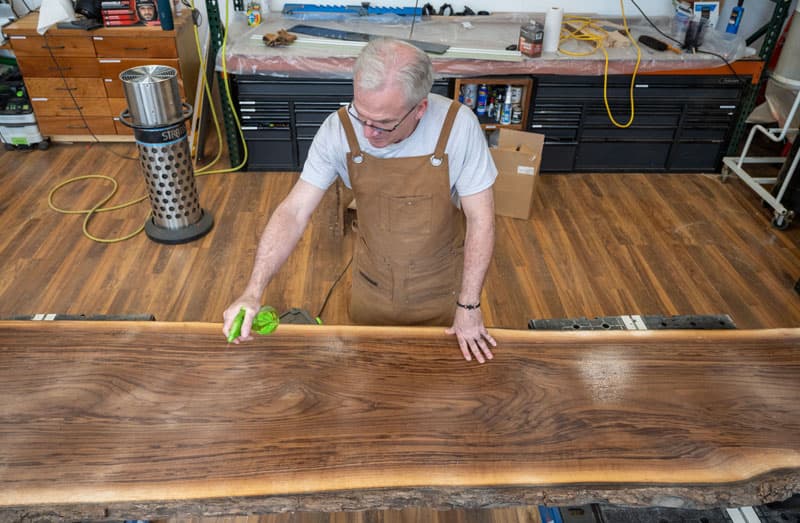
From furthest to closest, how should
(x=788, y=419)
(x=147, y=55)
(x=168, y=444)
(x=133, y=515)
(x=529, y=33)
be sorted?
(x=147, y=55) → (x=529, y=33) → (x=788, y=419) → (x=168, y=444) → (x=133, y=515)

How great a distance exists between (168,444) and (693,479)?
43.8 inches

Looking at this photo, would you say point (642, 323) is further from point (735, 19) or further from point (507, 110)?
point (735, 19)

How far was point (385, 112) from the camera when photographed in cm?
136

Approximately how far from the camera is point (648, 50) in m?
3.81

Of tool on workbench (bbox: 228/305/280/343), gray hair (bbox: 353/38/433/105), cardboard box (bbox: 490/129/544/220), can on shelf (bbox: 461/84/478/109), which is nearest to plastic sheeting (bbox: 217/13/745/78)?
Answer: can on shelf (bbox: 461/84/478/109)

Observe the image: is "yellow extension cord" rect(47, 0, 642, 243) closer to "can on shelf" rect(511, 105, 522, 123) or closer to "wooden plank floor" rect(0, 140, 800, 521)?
"wooden plank floor" rect(0, 140, 800, 521)

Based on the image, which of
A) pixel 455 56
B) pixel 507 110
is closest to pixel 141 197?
pixel 455 56

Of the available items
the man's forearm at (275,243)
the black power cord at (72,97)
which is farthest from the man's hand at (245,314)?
the black power cord at (72,97)

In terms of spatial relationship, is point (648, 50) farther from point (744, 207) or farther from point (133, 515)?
point (133, 515)

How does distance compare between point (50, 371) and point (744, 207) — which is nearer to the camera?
point (50, 371)

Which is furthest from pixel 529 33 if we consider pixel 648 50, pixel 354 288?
pixel 354 288

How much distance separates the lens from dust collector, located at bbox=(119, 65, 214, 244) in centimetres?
299

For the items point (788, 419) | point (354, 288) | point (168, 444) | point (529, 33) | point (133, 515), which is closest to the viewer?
point (133, 515)

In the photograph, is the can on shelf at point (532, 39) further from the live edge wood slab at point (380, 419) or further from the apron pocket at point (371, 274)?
the live edge wood slab at point (380, 419)
